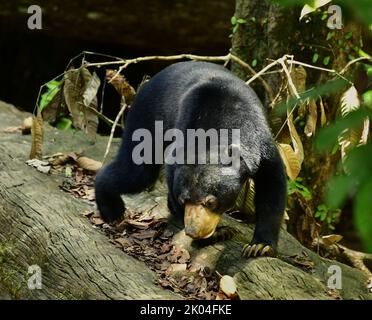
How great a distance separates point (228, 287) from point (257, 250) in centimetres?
35

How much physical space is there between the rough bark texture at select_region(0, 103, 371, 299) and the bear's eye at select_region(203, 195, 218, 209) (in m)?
0.38

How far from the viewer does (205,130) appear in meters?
3.36

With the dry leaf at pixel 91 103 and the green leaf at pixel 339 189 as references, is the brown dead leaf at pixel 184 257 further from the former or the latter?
the green leaf at pixel 339 189

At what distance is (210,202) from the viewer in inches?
127

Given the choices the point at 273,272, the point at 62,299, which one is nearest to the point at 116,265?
the point at 62,299

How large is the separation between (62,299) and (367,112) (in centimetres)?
269

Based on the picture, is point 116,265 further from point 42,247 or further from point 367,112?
point 367,112

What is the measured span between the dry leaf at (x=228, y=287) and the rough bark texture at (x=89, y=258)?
5cm

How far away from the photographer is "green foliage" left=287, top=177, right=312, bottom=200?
4641 millimetres

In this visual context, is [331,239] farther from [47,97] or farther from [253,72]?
[47,97]

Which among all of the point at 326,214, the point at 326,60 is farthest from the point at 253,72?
the point at 326,214

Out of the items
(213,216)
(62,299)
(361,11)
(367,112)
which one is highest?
Answer: (361,11)

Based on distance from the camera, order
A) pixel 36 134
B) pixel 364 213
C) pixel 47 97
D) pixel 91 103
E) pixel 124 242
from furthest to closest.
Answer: pixel 47 97 < pixel 91 103 < pixel 36 134 < pixel 124 242 < pixel 364 213

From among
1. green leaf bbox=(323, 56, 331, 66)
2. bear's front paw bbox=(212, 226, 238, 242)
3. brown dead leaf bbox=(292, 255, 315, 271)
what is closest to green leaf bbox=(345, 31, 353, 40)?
green leaf bbox=(323, 56, 331, 66)
